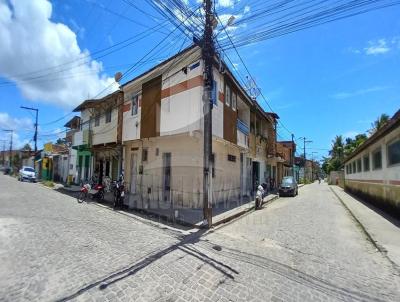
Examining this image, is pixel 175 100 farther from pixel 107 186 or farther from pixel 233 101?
pixel 107 186

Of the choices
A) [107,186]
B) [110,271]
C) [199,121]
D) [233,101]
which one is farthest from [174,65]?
[110,271]

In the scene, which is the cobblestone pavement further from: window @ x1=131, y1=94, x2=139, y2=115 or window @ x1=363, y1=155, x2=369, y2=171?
window @ x1=363, y1=155, x2=369, y2=171

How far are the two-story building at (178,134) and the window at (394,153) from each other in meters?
7.67

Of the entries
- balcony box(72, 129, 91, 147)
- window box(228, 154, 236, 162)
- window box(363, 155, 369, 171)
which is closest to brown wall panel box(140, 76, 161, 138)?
window box(228, 154, 236, 162)

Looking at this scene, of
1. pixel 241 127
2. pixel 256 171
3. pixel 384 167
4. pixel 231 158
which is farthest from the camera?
pixel 256 171

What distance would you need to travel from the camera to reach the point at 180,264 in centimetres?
663

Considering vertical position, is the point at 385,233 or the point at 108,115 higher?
the point at 108,115

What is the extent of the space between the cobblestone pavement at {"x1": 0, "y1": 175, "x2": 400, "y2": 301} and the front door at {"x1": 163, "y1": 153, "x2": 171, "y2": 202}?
5.69 metres

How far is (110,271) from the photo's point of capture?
19.7ft

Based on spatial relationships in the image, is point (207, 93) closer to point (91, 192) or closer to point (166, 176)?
point (166, 176)

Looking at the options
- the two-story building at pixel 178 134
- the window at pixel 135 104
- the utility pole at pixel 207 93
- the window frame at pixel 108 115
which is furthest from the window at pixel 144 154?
the utility pole at pixel 207 93

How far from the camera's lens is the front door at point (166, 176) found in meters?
16.6

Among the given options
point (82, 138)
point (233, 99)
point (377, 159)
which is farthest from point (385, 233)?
point (82, 138)

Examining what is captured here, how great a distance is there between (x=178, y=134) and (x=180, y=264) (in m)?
8.85
